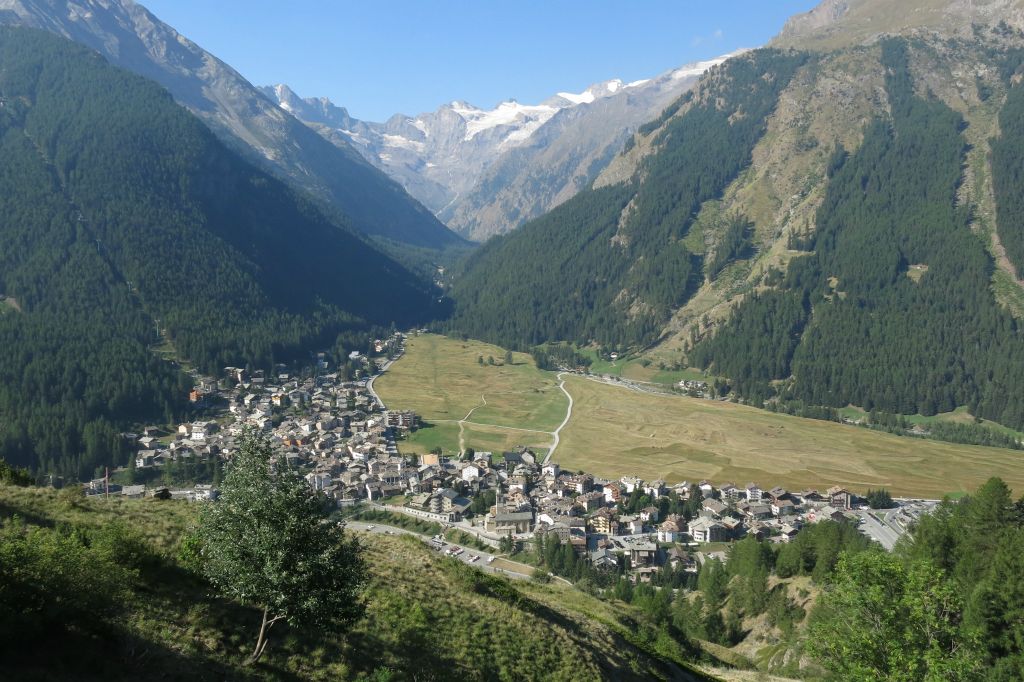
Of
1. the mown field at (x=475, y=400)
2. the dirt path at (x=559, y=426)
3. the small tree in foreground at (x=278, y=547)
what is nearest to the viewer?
the small tree in foreground at (x=278, y=547)

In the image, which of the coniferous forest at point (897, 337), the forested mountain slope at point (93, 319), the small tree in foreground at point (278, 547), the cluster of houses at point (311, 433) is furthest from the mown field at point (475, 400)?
the small tree in foreground at point (278, 547)

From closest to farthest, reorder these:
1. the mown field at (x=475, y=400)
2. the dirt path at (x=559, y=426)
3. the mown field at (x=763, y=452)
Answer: the mown field at (x=763, y=452) < the dirt path at (x=559, y=426) < the mown field at (x=475, y=400)

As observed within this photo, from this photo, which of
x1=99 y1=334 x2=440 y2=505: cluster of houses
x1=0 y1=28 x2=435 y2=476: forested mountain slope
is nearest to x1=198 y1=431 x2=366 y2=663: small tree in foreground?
x1=99 y1=334 x2=440 y2=505: cluster of houses

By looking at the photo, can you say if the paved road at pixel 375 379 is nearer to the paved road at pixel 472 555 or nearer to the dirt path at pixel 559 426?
the dirt path at pixel 559 426

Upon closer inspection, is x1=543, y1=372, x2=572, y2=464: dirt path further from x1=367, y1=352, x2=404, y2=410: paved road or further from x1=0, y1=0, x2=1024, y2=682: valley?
x1=367, y1=352, x2=404, y2=410: paved road

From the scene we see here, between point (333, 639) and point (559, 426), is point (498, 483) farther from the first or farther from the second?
point (333, 639)

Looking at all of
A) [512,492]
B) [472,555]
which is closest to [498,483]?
[512,492]
